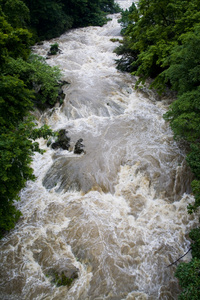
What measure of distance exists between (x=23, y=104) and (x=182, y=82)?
6.67 meters

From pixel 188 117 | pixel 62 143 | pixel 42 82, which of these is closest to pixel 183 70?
pixel 188 117

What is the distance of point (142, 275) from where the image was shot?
19.4 ft

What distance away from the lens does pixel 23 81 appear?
9352 millimetres

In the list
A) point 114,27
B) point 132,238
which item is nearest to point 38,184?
point 132,238

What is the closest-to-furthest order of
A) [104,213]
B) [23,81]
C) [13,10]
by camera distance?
1. [104,213]
2. [23,81]
3. [13,10]

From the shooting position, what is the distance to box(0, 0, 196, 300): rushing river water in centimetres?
578

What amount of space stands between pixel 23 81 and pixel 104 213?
697 cm

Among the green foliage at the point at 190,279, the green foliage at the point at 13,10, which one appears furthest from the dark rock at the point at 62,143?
the green foliage at the point at 13,10

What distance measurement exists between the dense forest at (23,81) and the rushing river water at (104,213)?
116 cm

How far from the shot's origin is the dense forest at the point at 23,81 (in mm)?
5438

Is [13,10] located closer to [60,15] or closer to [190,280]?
[60,15]

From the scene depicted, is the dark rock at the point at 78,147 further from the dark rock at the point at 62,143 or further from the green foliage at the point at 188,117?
the green foliage at the point at 188,117

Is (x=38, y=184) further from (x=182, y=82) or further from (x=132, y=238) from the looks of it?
(x=182, y=82)

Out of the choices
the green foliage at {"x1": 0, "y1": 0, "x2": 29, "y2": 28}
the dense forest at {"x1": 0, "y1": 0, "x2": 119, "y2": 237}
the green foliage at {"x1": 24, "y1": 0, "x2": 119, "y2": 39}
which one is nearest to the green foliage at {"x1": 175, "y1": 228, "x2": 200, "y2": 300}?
the dense forest at {"x1": 0, "y1": 0, "x2": 119, "y2": 237}
